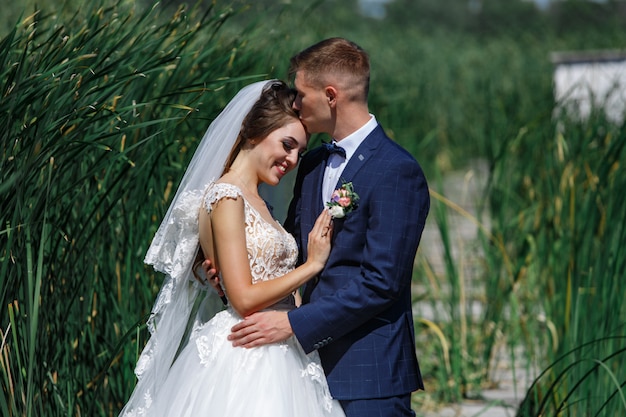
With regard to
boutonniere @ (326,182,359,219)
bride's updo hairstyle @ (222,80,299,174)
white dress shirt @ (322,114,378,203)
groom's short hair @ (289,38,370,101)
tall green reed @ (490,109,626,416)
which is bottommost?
tall green reed @ (490,109,626,416)

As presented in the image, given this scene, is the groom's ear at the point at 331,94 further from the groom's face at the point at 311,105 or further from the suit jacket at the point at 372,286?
the suit jacket at the point at 372,286

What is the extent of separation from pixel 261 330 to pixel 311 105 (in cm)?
64

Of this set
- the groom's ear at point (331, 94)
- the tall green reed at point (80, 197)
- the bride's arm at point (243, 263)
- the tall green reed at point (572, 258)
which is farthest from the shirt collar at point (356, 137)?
the tall green reed at point (572, 258)

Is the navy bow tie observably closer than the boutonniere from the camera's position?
No

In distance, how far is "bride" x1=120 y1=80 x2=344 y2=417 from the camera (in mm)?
2754

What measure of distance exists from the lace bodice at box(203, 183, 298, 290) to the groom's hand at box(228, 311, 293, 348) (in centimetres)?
12

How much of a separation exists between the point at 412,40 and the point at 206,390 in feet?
54.9

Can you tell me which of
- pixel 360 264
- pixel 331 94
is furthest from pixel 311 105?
pixel 360 264

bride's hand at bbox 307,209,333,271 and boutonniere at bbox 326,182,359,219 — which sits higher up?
boutonniere at bbox 326,182,359,219

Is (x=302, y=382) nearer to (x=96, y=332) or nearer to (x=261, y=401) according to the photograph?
(x=261, y=401)

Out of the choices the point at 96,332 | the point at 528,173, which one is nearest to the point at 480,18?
the point at 528,173

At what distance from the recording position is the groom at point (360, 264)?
2729 millimetres

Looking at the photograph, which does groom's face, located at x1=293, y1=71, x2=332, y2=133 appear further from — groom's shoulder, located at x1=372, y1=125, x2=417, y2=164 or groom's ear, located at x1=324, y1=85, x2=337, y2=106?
groom's shoulder, located at x1=372, y1=125, x2=417, y2=164

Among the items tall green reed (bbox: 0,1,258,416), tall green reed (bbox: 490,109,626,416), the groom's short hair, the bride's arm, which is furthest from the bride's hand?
tall green reed (bbox: 490,109,626,416)
